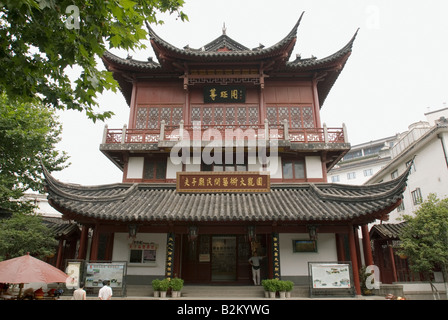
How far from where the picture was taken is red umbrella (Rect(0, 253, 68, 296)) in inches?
254

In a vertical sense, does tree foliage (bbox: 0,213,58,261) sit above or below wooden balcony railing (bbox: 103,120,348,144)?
below

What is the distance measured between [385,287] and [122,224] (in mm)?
10334

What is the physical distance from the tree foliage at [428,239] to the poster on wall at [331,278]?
4568 mm

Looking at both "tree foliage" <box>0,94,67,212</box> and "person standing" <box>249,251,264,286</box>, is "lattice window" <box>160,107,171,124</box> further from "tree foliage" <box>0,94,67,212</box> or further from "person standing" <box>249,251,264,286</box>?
"person standing" <box>249,251,264,286</box>

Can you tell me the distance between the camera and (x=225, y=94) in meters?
13.8

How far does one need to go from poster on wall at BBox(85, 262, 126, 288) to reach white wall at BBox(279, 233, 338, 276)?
227 inches

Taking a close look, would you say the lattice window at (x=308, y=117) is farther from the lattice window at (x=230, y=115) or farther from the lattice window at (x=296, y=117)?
the lattice window at (x=230, y=115)

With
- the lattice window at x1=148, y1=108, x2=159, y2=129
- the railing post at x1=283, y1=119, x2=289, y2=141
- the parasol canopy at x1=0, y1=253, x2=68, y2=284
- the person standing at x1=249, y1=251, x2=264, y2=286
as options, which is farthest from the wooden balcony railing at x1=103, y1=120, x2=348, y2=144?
Answer: the parasol canopy at x1=0, y1=253, x2=68, y2=284

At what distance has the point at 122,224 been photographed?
10320 millimetres

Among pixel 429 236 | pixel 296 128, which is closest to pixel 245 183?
pixel 296 128

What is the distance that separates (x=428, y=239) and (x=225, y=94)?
1061cm

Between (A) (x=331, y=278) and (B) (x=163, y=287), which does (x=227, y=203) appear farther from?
(A) (x=331, y=278)

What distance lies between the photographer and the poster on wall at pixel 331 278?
8.80m
